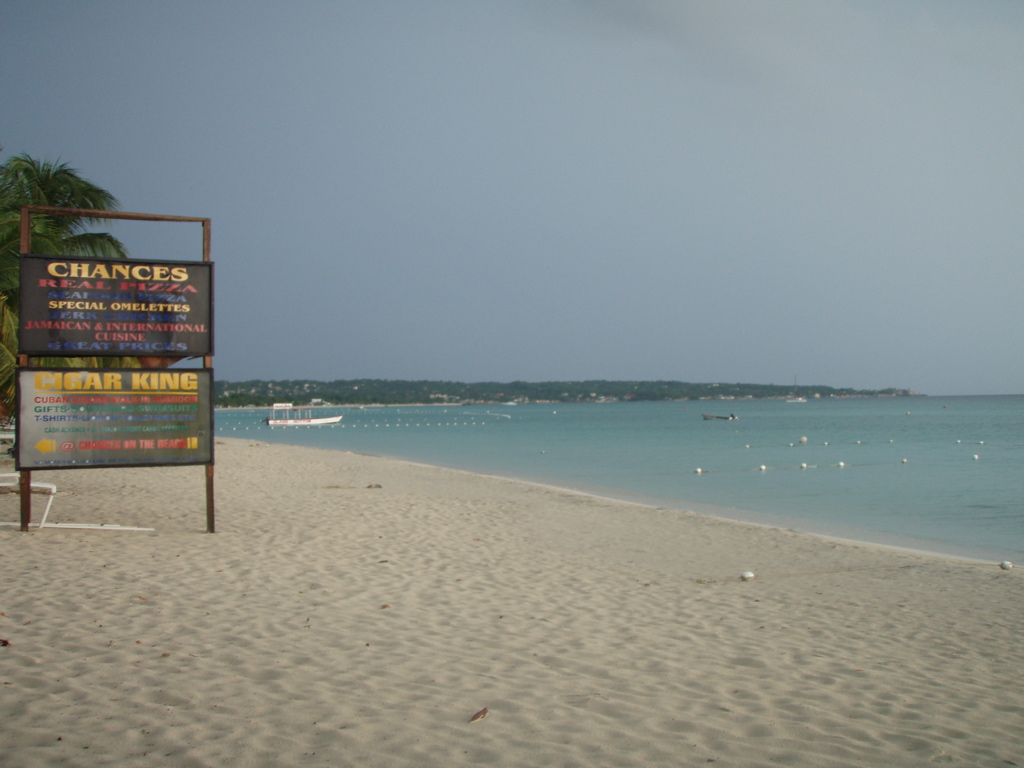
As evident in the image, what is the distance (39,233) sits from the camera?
16.4m

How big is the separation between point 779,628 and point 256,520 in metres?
7.66

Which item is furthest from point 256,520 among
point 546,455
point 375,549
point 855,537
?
point 546,455

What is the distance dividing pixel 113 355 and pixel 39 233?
32.3ft

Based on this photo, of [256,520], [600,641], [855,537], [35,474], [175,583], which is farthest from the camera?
[35,474]

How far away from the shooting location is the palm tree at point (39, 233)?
1309 centimetres

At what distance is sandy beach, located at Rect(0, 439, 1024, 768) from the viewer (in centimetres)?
367

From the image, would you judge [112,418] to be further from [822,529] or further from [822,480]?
[822,480]

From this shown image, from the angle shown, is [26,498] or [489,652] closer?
[489,652]

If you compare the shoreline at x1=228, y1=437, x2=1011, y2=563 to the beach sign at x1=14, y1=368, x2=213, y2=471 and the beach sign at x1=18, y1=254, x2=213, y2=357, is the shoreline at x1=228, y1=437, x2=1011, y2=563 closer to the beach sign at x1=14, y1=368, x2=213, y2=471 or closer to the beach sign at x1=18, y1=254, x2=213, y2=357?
the beach sign at x1=14, y1=368, x2=213, y2=471

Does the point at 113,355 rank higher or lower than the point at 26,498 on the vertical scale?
higher

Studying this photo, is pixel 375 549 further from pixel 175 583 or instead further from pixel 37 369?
pixel 37 369

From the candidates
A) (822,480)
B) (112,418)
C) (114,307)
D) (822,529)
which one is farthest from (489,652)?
(822,480)

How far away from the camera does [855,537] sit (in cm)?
1288

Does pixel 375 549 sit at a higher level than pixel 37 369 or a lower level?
lower
